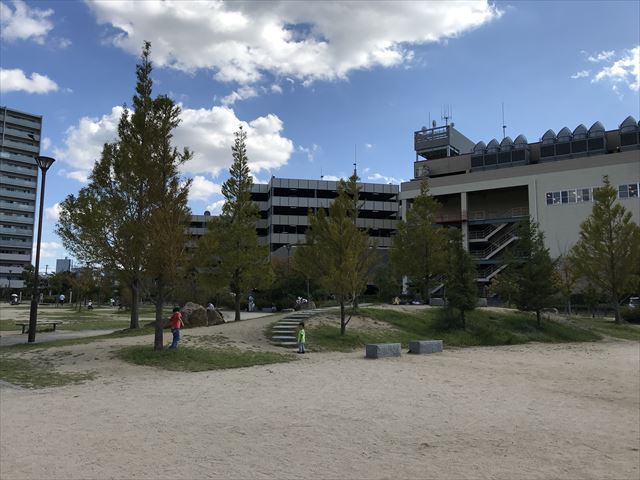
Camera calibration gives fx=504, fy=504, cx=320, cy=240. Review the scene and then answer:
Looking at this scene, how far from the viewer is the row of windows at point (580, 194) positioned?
5306 cm

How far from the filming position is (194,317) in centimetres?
2433

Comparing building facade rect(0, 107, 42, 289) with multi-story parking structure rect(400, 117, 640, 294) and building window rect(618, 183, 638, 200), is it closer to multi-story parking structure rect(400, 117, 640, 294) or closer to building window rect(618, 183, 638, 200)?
multi-story parking structure rect(400, 117, 640, 294)

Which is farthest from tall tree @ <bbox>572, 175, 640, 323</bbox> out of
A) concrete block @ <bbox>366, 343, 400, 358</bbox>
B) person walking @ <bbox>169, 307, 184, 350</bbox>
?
person walking @ <bbox>169, 307, 184, 350</bbox>

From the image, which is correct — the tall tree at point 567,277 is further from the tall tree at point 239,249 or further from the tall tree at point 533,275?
the tall tree at point 239,249

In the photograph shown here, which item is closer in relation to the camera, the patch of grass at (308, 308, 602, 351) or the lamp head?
the lamp head

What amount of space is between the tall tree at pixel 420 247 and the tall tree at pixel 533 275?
573cm

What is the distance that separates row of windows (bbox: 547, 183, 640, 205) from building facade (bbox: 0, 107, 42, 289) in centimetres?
10265

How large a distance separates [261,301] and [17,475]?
Answer: 4014 cm

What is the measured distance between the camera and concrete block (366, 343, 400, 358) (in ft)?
55.1

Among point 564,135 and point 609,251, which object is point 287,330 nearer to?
point 609,251

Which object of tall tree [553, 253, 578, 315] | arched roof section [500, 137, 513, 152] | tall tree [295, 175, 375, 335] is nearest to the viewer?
tall tree [295, 175, 375, 335]

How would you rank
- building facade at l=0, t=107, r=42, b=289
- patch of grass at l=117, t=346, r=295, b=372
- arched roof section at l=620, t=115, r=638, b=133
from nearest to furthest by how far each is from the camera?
1. patch of grass at l=117, t=346, r=295, b=372
2. arched roof section at l=620, t=115, r=638, b=133
3. building facade at l=0, t=107, r=42, b=289

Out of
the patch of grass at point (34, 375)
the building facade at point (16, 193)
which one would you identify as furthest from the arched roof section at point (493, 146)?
the building facade at point (16, 193)

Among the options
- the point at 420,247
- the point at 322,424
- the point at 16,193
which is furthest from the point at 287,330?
the point at 16,193
